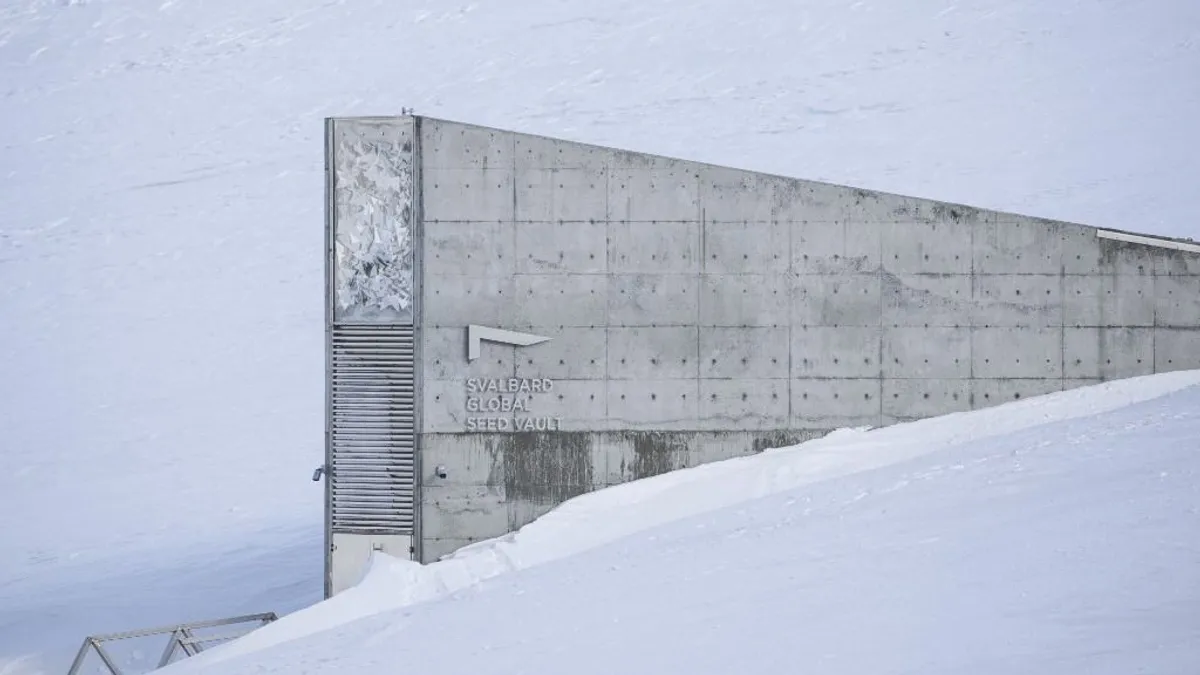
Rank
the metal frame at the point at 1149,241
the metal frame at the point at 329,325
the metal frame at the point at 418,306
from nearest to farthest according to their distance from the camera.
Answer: the metal frame at the point at 1149,241 → the metal frame at the point at 418,306 → the metal frame at the point at 329,325

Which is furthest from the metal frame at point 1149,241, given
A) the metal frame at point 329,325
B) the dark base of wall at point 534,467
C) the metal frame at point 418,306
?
the metal frame at point 329,325

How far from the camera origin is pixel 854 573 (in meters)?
11.5

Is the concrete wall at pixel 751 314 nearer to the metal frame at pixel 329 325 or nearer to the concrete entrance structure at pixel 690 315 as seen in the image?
the concrete entrance structure at pixel 690 315

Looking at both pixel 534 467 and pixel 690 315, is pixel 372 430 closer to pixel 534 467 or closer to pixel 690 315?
pixel 534 467

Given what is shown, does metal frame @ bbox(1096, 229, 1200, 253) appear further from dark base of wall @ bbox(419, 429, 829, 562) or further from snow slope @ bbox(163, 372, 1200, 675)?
dark base of wall @ bbox(419, 429, 829, 562)

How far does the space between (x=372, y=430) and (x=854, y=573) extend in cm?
694

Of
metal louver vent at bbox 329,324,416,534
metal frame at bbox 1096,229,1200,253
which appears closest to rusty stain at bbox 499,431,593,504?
metal louver vent at bbox 329,324,416,534

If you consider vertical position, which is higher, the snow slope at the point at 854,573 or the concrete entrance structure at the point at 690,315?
the concrete entrance structure at the point at 690,315

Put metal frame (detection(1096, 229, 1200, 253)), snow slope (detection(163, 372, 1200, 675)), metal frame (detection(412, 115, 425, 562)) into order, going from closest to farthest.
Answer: snow slope (detection(163, 372, 1200, 675)) → metal frame (detection(1096, 229, 1200, 253)) → metal frame (detection(412, 115, 425, 562))

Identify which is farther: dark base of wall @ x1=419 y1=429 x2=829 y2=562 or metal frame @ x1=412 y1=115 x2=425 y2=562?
metal frame @ x1=412 y1=115 x2=425 y2=562

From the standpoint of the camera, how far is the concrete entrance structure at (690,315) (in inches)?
639

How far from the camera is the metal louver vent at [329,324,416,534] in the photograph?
53.8ft

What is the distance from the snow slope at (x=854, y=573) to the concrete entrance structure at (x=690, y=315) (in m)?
0.45

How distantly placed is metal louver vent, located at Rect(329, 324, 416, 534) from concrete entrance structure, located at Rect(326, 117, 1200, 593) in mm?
104
